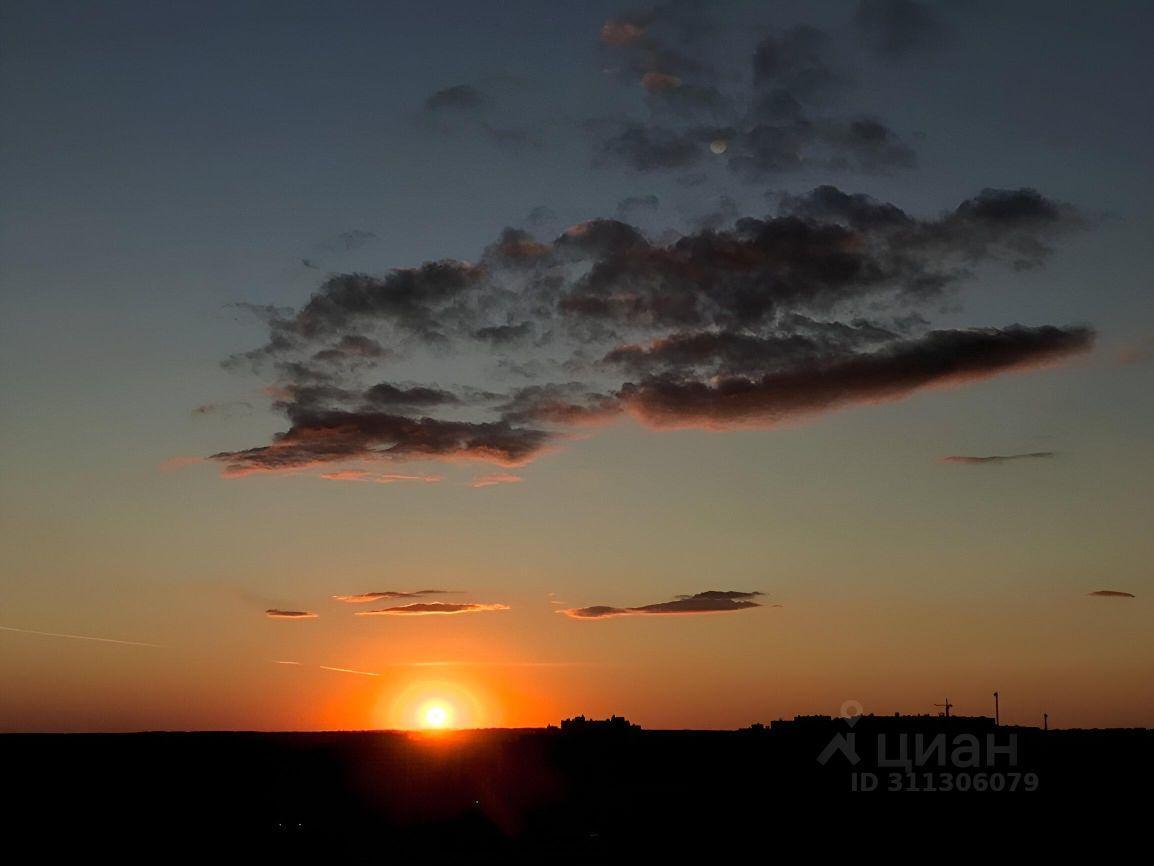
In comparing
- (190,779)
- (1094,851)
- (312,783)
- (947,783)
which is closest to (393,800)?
(312,783)

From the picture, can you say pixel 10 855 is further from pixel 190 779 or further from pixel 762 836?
pixel 762 836

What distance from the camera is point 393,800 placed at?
103 meters

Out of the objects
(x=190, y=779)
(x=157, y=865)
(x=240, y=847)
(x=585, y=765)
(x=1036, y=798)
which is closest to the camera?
(x=157, y=865)

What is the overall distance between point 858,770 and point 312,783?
48.2m

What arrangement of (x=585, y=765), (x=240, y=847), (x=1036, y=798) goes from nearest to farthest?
(x=240, y=847), (x=1036, y=798), (x=585, y=765)

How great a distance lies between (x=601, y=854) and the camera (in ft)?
237

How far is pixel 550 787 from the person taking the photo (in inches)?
4289

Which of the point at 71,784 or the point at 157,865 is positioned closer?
the point at 157,865

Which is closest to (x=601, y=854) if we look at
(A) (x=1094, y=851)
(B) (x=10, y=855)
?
(A) (x=1094, y=851)

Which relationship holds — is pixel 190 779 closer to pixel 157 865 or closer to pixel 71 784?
pixel 71 784

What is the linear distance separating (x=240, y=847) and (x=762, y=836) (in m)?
33.7

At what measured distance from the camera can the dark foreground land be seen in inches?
3302

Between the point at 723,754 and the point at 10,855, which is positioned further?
the point at 723,754

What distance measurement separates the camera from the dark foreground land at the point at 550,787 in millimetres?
83875
